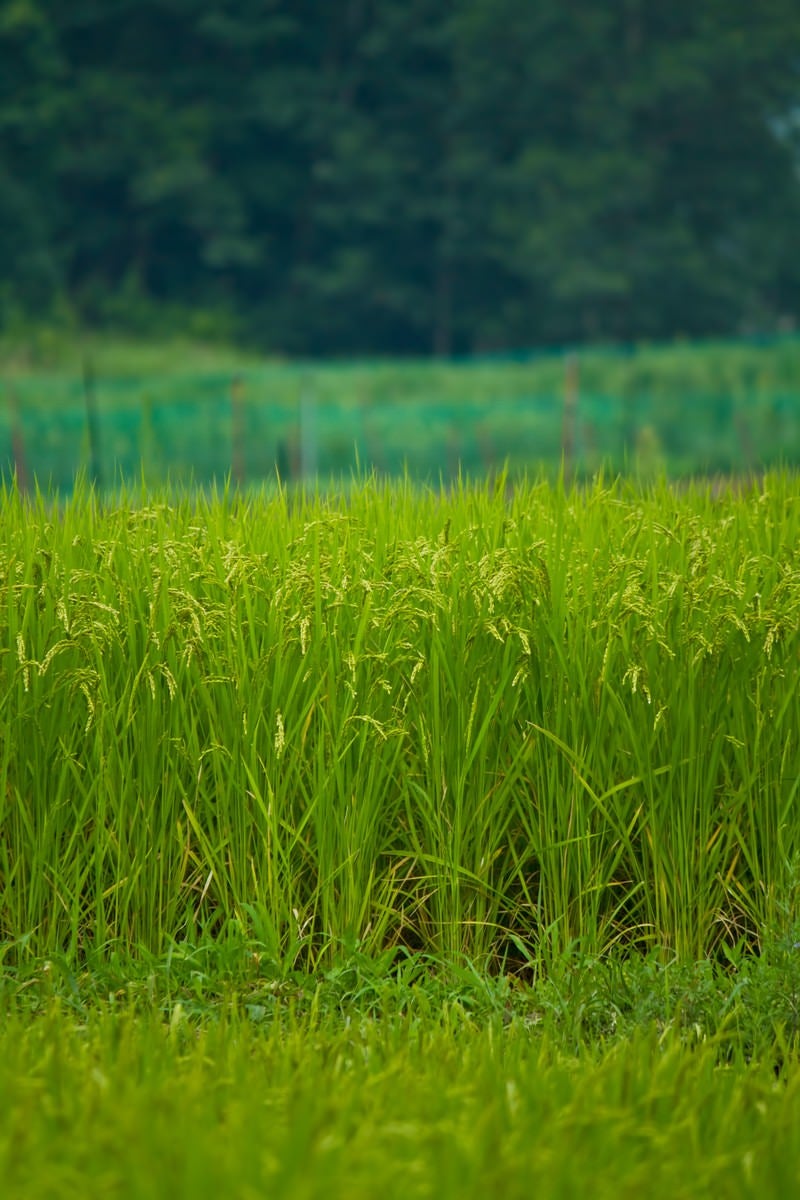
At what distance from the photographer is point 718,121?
4072 cm

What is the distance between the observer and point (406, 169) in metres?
40.4

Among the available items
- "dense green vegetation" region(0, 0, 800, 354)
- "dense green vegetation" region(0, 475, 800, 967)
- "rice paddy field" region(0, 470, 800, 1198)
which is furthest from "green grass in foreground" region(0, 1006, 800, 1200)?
"dense green vegetation" region(0, 0, 800, 354)

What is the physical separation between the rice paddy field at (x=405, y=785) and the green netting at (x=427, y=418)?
35.7ft

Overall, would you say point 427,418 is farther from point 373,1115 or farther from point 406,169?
Result: point 406,169

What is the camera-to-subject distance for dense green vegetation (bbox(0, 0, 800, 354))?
127ft

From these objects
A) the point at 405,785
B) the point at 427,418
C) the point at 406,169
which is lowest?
the point at 405,785

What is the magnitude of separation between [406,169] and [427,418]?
70.9 ft

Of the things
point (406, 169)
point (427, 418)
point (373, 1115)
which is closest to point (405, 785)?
point (373, 1115)

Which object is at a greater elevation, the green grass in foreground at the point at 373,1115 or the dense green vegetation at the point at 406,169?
the dense green vegetation at the point at 406,169

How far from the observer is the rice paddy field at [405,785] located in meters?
3.25

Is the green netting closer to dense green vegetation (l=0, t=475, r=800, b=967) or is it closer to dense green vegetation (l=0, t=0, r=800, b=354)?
dense green vegetation (l=0, t=475, r=800, b=967)

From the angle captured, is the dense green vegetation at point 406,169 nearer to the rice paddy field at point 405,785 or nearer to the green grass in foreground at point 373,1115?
the rice paddy field at point 405,785

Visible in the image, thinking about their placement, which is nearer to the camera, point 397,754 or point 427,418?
point 397,754

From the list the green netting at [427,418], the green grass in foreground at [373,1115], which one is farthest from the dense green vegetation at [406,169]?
the green grass in foreground at [373,1115]
